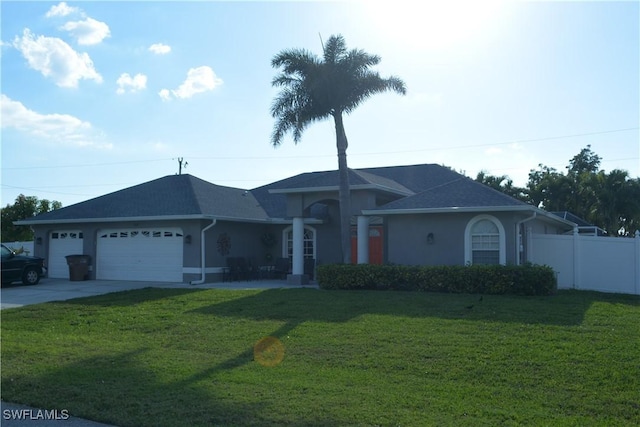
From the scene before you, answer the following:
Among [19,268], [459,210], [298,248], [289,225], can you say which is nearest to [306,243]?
[289,225]

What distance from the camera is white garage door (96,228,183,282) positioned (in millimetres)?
22516

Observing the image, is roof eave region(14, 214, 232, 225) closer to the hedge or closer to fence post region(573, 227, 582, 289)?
the hedge

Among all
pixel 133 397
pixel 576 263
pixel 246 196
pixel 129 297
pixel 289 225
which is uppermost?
pixel 246 196

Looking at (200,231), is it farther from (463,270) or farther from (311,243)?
(463,270)

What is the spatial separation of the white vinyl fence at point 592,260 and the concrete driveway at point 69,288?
308 inches

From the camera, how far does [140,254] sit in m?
23.3

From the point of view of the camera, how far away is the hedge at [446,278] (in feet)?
49.9

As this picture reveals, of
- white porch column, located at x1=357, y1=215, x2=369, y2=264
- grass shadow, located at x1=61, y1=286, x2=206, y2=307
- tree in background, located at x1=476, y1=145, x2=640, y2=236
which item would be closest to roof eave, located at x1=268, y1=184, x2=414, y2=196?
white porch column, located at x1=357, y1=215, x2=369, y2=264

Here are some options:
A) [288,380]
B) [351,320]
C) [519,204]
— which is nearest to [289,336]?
[351,320]

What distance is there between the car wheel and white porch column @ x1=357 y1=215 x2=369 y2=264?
1199 cm

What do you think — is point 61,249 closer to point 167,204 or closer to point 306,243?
point 167,204

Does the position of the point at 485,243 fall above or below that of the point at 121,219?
below

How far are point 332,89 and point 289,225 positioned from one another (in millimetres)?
7759

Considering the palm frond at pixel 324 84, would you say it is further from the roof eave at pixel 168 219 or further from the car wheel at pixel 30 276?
the car wheel at pixel 30 276
